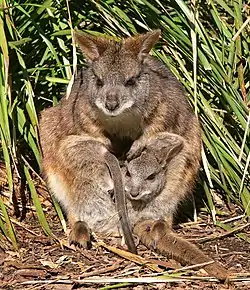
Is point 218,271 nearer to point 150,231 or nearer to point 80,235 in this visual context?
point 150,231

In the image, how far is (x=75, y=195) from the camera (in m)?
5.38

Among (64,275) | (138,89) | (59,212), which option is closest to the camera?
(64,275)

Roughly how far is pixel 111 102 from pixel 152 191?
74 cm

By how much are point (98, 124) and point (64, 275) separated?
42.0 inches

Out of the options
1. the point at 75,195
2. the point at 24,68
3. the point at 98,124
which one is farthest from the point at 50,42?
the point at 75,195

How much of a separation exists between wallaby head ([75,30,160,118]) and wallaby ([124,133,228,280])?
354mm

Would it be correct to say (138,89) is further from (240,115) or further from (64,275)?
(64,275)

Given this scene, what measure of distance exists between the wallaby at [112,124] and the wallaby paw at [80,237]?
0.05ft

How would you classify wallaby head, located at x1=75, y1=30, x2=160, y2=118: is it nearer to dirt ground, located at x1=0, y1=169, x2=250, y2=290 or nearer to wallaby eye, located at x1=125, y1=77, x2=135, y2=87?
wallaby eye, located at x1=125, y1=77, x2=135, y2=87

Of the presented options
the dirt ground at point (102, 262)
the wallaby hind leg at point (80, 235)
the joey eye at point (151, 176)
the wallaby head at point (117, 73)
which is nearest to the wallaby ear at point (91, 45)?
the wallaby head at point (117, 73)

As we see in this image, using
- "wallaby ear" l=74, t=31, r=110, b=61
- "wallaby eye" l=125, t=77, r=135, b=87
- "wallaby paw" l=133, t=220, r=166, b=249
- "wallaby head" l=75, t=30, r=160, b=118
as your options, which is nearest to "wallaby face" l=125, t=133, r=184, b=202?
"wallaby paw" l=133, t=220, r=166, b=249

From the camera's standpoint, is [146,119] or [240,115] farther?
[240,115]

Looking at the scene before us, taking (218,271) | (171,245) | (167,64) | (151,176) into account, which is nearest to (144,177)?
(151,176)

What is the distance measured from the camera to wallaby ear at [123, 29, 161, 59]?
518 centimetres
